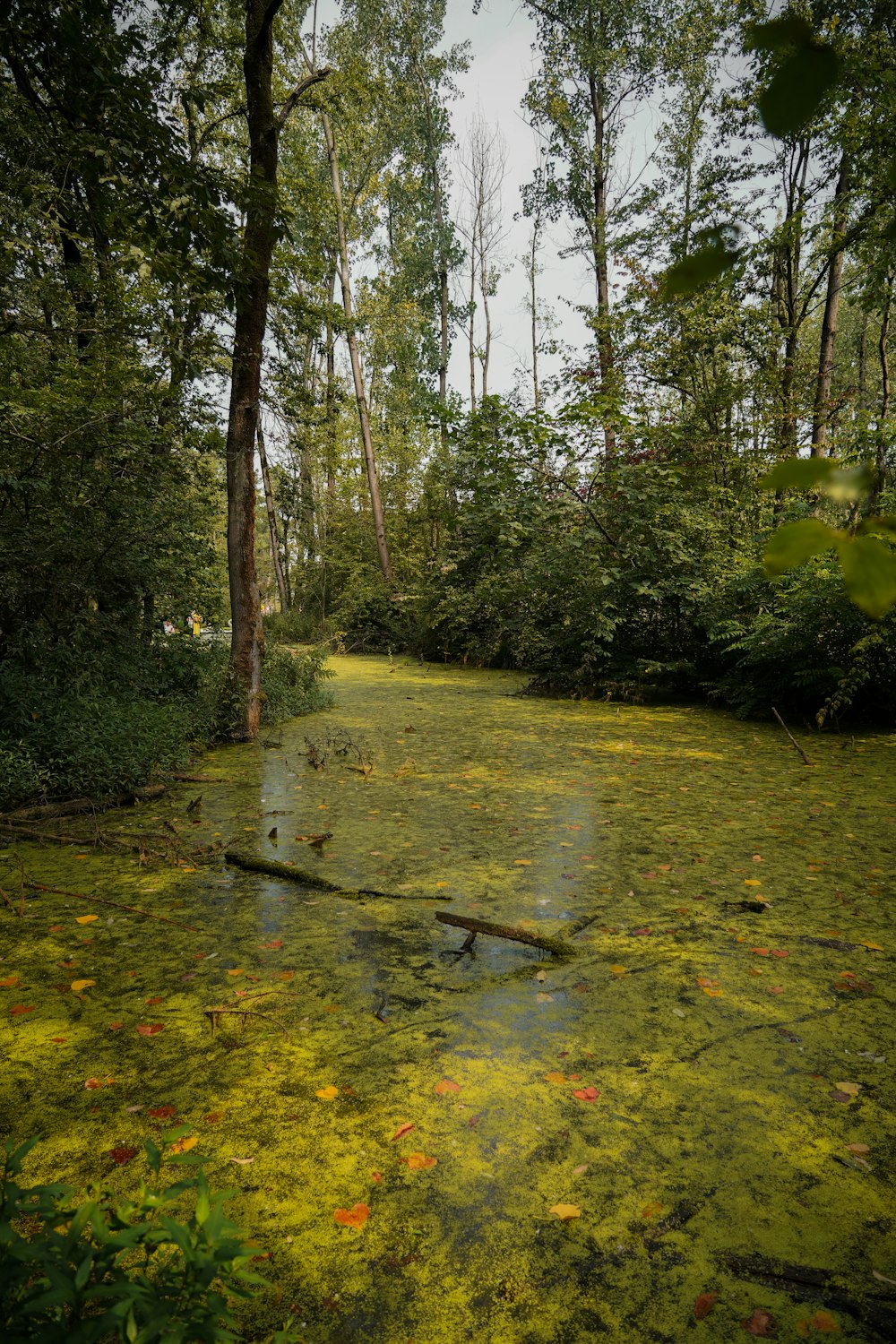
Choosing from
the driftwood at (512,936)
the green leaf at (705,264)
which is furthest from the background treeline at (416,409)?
the driftwood at (512,936)

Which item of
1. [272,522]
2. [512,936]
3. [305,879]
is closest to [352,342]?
[272,522]

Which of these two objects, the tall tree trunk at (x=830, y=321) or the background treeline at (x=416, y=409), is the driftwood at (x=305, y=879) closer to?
the background treeline at (x=416, y=409)

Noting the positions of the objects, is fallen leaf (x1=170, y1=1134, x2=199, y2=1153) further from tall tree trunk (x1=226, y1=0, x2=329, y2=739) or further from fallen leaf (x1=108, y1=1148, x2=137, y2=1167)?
tall tree trunk (x1=226, y1=0, x2=329, y2=739)

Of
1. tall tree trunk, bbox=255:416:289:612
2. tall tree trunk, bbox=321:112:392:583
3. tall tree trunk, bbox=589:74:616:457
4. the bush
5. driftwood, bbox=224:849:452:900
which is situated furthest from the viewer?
tall tree trunk, bbox=321:112:392:583

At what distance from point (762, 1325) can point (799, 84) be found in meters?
1.85

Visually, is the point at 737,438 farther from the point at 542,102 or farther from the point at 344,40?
the point at 344,40

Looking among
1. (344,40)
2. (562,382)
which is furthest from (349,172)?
Answer: (562,382)

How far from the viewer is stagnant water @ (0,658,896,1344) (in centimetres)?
→ 150

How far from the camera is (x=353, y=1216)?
1632mm

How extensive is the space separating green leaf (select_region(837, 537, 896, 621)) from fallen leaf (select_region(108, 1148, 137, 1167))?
2.01 m

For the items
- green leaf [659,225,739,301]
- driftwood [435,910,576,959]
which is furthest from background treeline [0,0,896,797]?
driftwood [435,910,576,959]

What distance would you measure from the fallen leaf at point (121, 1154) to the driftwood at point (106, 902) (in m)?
1.25

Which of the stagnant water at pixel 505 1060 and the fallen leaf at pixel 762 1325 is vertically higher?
the stagnant water at pixel 505 1060

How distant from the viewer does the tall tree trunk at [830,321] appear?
8.85m
